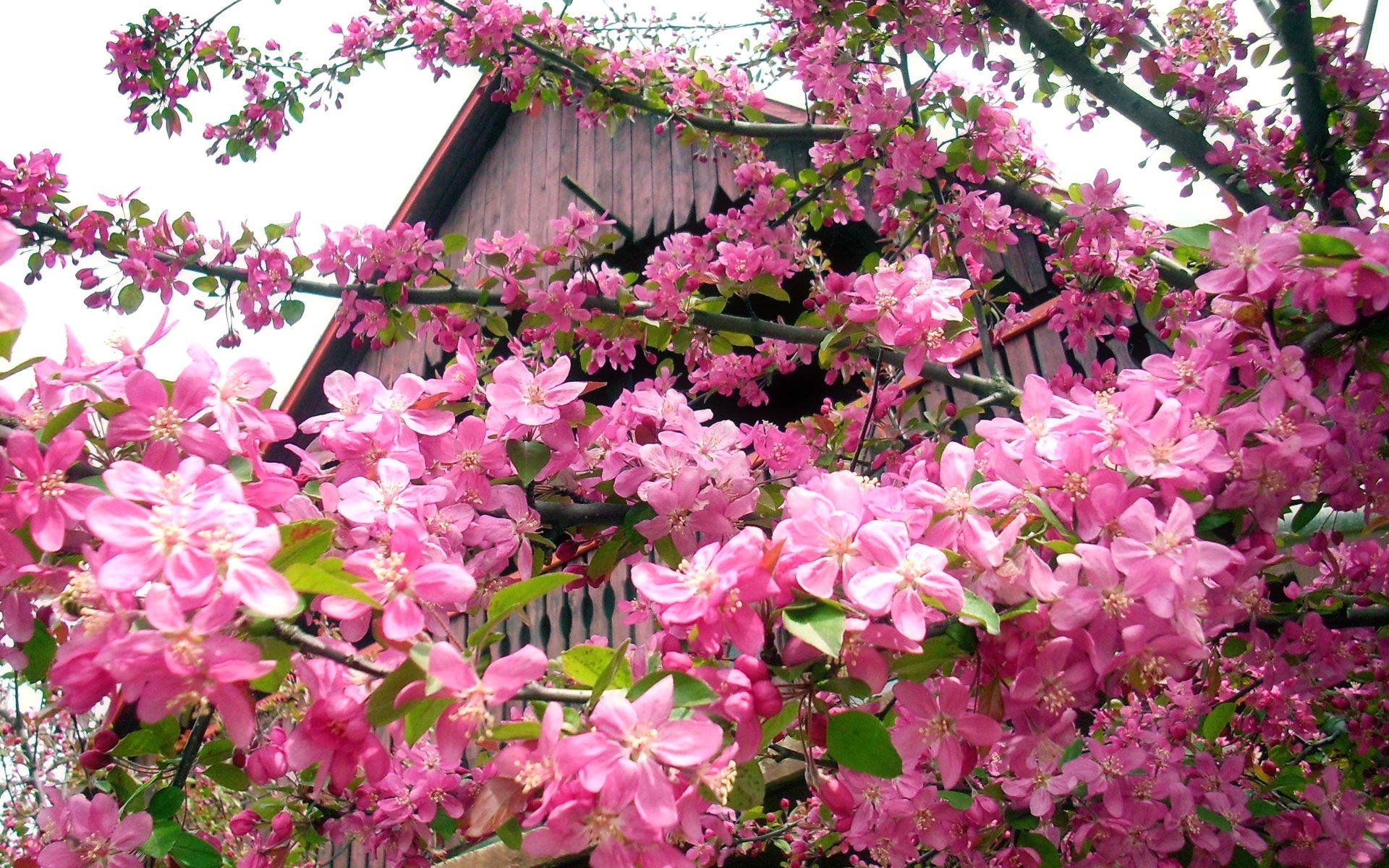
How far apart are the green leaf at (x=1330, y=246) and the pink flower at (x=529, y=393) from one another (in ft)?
3.47

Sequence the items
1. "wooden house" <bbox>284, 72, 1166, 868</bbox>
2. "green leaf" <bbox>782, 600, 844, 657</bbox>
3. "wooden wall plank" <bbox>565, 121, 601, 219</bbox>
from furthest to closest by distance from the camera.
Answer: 1. "wooden wall plank" <bbox>565, 121, 601, 219</bbox>
2. "wooden house" <bbox>284, 72, 1166, 868</bbox>
3. "green leaf" <bbox>782, 600, 844, 657</bbox>

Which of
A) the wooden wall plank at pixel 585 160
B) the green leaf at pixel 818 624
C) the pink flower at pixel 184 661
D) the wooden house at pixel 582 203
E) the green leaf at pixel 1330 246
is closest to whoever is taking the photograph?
the pink flower at pixel 184 661

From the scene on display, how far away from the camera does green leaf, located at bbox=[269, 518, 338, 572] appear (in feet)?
2.73

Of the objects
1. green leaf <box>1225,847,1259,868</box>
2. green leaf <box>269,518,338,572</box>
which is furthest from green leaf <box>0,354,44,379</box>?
green leaf <box>1225,847,1259,868</box>

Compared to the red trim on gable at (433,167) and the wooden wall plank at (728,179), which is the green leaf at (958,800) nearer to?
the wooden wall plank at (728,179)

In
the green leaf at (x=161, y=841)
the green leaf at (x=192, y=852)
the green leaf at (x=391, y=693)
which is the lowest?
the green leaf at (x=192, y=852)

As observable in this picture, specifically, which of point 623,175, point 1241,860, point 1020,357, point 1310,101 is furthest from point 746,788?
point 623,175

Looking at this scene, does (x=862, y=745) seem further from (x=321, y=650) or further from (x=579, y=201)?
(x=579, y=201)

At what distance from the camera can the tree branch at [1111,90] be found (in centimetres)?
223

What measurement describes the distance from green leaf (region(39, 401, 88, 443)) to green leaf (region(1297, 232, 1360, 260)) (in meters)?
1.48

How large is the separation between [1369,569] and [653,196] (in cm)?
424

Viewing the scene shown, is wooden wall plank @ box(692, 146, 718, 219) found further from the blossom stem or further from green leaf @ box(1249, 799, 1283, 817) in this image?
the blossom stem

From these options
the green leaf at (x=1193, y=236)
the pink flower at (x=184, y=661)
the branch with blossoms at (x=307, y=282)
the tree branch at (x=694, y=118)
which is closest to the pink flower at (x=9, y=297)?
the pink flower at (x=184, y=661)

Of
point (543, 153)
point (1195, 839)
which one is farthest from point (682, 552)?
point (543, 153)
